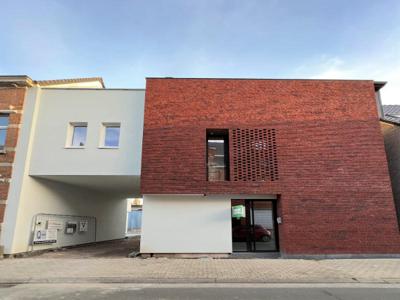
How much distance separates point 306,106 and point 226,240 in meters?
6.65

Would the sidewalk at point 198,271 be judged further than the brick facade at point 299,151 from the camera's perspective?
No

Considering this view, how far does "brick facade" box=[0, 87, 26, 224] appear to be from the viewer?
12.5 m

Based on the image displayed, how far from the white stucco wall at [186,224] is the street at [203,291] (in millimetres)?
4451

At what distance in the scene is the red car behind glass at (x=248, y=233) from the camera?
12.4 m

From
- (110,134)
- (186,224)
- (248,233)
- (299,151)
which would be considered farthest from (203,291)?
(110,134)

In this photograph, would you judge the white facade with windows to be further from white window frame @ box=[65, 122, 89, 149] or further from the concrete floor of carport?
the concrete floor of carport

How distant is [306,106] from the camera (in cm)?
1302

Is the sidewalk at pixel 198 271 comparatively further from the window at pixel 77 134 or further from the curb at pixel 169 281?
the window at pixel 77 134

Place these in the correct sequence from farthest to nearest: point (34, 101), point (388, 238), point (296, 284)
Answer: point (34, 101) → point (388, 238) → point (296, 284)

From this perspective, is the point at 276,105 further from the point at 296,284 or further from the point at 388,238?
the point at 296,284

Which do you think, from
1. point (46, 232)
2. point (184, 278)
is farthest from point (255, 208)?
point (46, 232)

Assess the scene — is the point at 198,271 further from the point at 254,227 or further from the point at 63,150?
the point at 63,150

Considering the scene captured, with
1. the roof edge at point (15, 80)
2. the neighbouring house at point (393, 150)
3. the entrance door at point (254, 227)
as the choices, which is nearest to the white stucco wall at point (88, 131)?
the roof edge at point (15, 80)

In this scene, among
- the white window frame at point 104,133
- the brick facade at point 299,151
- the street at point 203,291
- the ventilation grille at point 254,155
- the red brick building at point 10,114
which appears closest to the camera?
the street at point 203,291
